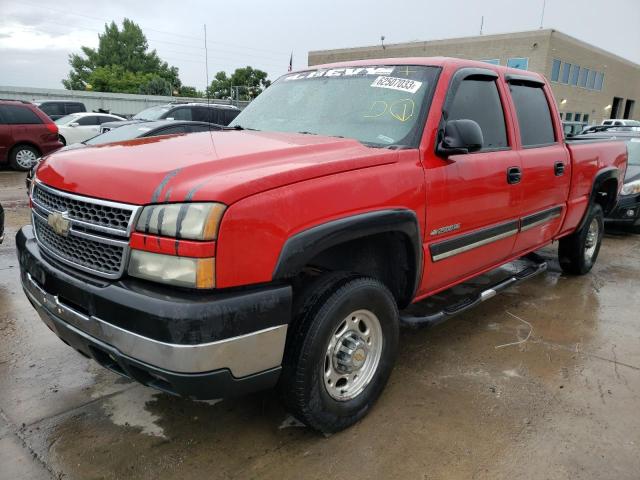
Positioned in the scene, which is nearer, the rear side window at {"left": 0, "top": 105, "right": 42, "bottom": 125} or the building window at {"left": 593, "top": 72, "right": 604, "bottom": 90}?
the rear side window at {"left": 0, "top": 105, "right": 42, "bottom": 125}

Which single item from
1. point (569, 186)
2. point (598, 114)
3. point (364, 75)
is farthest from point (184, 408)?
point (598, 114)

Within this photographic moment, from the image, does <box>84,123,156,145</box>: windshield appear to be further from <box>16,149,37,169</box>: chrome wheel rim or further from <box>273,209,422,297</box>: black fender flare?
<box>273,209,422,297</box>: black fender flare

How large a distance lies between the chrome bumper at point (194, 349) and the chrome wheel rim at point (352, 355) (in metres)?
0.38

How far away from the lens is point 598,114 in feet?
150

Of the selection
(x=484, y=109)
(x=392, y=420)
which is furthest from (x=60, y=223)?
(x=484, y=109)

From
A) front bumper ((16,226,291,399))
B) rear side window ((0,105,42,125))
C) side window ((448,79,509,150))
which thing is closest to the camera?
front bumper ((16,226,291,399))

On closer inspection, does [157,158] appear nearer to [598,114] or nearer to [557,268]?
[557,268]

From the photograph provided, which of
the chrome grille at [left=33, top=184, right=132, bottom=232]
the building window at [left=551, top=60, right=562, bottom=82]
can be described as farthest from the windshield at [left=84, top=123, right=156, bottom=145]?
the building window at [left=551, top=60, right=562, bottom=82]

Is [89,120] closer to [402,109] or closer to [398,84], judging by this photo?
[398,84]

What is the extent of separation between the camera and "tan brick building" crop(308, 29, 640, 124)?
3599 cm

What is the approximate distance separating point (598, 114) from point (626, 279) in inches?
1851

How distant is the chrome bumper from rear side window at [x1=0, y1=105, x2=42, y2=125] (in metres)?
12.2

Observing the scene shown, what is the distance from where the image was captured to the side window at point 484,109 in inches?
130

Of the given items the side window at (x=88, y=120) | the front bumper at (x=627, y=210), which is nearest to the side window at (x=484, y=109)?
the front bumper at (x=627, y=210)
